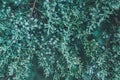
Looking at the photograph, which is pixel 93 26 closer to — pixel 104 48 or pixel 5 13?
pixel 104 48

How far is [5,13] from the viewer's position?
2602mm

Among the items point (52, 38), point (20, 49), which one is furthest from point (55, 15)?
point (20, 49)

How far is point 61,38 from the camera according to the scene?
262 cm

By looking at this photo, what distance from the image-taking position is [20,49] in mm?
2605

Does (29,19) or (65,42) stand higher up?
(29,19)

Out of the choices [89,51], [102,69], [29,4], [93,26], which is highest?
[29,4]

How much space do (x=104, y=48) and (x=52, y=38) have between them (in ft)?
1.62

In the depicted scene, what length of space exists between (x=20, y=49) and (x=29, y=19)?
29 cm

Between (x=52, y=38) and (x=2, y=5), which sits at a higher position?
(x=2, y=5)

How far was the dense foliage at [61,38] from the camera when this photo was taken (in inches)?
102

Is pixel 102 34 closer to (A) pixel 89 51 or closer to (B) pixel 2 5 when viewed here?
(A) pixel 89 51

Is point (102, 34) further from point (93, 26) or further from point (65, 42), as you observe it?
point (65, 42)

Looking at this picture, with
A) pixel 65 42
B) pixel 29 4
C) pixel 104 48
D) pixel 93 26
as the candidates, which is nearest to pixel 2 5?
pixel 29 4

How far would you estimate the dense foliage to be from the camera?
8.51ft
